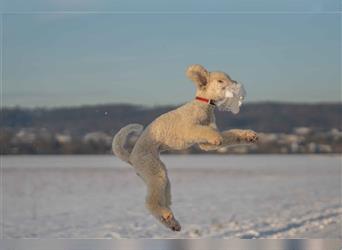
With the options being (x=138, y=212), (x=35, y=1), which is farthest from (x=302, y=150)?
(x=35, y=1)

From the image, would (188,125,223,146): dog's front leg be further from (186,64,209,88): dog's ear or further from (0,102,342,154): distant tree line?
(0,102,342,154): distant tree line

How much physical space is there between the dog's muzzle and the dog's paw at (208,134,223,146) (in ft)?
0.42

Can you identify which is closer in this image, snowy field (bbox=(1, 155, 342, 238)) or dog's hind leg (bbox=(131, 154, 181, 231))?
dog's hind leg (bbox=(131, 154, 181, 231))

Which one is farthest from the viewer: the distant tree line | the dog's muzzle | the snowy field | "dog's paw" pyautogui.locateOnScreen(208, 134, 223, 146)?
the snowy field

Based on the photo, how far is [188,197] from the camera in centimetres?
346

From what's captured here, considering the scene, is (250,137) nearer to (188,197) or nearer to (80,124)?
(80,124)

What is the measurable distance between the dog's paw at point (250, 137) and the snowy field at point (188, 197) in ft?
5.57

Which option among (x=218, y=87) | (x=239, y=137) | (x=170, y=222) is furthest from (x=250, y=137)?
(x=170, y=222)

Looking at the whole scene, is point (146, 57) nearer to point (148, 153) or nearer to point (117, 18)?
point (117, 18)

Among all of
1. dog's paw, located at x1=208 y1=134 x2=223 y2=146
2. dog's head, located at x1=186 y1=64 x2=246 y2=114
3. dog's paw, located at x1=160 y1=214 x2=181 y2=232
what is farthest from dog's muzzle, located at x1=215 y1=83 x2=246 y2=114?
dog's paw, located at x1=160 y1=214 x2=181 y2=232

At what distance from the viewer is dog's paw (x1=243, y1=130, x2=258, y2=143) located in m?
1.35

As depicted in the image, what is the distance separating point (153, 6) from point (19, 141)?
1385 millimetres

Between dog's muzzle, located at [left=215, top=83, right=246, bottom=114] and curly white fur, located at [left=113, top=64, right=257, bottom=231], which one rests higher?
dog's muzzle, located at [left=215, top=83, right=246, bottom=114]

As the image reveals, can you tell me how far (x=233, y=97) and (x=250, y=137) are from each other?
0.10 m
